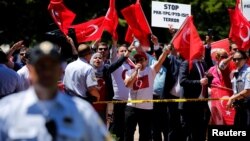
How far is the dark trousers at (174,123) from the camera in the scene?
1351cm

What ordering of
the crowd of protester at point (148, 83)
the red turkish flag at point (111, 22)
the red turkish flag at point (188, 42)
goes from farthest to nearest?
the red turkish flag at point (111, 22), the red turkish flag at point (188, 42), the crowd of protester at point (148, 83)

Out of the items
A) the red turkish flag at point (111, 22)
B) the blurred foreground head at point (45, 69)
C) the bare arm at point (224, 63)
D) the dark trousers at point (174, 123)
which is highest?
the red turkish flag at point (111, 22)

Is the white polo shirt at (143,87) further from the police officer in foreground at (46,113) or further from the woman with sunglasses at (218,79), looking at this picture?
the police officer in foreground at (46,113)

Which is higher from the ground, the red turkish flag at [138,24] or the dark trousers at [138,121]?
the red turkish flag at [138,24]

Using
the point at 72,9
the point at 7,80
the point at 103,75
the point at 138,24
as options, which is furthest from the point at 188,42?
the point at 72,9

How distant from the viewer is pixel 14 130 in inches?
183

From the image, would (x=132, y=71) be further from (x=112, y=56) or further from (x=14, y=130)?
(x=14, y=130)

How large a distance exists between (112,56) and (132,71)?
120 centimetres

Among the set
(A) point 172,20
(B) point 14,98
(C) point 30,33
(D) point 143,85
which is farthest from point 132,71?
(C) point 30,33

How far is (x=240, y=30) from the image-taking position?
14.2m

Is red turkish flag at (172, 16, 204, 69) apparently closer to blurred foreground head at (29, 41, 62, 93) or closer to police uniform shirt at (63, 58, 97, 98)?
police uniform shirt at (63, 58, 97, 98)

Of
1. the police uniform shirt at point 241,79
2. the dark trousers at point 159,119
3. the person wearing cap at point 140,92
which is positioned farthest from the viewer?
the dark trousers at point 159,119


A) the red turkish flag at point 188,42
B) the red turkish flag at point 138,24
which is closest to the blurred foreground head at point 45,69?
the red turkish flag at point 188,42

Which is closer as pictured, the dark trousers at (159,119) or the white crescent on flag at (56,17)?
the dark trousers at (159,119)
